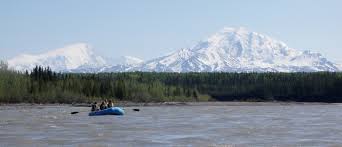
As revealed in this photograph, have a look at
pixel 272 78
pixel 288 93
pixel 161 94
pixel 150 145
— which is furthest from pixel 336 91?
pixel 150 145

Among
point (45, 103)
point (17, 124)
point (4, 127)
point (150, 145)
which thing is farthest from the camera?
point (45, 103)

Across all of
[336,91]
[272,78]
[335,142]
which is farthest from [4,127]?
[272,78]

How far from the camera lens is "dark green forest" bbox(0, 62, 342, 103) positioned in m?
132

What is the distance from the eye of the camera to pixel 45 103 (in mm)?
130375

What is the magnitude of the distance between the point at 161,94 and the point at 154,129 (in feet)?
360

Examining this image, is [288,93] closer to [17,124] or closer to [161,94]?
[161,94]

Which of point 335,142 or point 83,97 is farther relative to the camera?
point 83,97

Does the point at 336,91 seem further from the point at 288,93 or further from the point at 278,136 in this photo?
the point at 278,136

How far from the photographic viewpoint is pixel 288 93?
7106 inches

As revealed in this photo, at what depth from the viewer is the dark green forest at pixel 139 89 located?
5202 inches

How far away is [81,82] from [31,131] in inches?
3721

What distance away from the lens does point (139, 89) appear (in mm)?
158500

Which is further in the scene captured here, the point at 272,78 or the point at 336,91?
the point at 272,78

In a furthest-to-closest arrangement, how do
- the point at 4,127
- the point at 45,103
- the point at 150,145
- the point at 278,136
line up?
the point at 45,103, the point at 4,127, the point at 278,136, the point at 150,145
